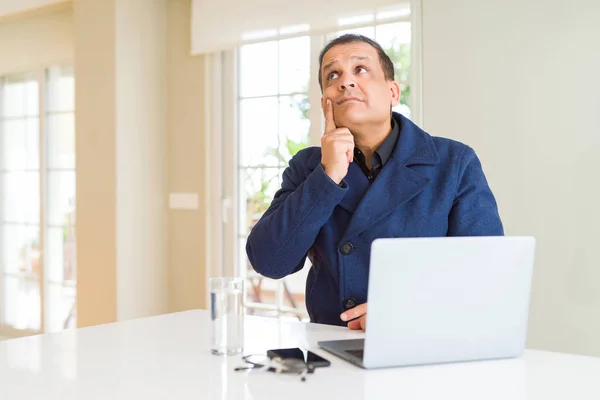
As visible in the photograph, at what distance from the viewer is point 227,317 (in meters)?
1.25

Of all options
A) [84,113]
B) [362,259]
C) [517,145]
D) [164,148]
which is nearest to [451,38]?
[517,145]

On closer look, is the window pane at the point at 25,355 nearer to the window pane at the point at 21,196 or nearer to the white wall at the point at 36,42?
the white wall at the point at 36,42

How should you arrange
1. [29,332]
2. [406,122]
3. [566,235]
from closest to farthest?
[406,122] → [566,235] → [29,332]

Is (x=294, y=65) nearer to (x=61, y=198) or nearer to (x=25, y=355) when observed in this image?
(x=61, y=198)

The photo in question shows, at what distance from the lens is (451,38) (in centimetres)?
306

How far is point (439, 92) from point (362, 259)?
1657mm

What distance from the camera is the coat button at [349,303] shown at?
1643 millimetres

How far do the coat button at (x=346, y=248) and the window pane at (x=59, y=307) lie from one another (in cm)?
375

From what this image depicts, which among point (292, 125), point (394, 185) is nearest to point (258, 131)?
point (292, 125)

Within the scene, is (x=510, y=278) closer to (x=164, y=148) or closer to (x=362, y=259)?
(x=362, y=259)

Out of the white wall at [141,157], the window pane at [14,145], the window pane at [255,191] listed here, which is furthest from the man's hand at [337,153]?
the window pane at [14,145]

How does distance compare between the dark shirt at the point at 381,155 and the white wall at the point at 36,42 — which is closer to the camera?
the dark shirt at the point at 381,155

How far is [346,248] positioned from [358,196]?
16 centimetres

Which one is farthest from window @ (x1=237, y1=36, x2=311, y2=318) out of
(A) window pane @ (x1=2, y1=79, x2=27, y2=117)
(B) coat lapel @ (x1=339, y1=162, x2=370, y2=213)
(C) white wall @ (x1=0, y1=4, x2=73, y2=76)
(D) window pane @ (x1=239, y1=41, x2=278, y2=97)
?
(A) window pane @ (x1=2, y1=79, x2=27, y2=117)
